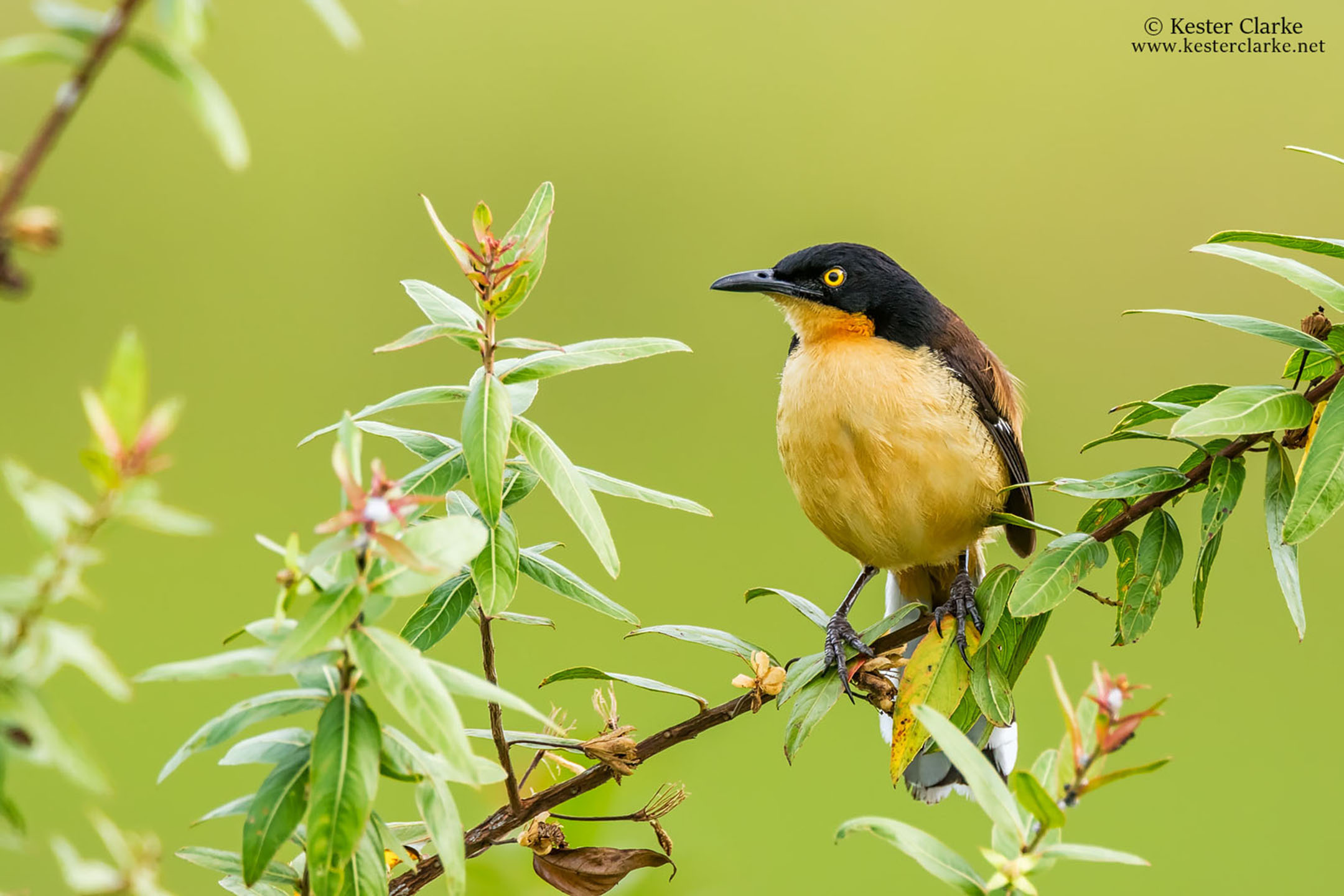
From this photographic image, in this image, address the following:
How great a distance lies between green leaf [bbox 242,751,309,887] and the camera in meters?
0.92

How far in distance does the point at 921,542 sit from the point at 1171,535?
84 cm

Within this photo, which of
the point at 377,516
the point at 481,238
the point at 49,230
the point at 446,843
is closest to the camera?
the point at 49,230

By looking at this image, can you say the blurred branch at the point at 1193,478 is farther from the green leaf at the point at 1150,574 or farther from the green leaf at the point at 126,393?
the green leaf at the point at 126,393

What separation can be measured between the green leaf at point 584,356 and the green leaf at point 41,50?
0.65 metres

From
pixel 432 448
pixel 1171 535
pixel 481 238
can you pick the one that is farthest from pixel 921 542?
pixel 481 238

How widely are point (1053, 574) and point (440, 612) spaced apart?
2.48 feet

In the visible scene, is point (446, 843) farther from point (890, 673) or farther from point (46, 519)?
point (890, 673)

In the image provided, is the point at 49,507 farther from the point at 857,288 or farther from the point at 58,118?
the point at 857,288

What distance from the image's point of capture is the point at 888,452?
90.9 inches

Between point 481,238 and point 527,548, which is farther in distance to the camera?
point 527,548

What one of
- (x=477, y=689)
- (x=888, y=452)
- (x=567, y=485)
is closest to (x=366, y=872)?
(x=477, y=689)

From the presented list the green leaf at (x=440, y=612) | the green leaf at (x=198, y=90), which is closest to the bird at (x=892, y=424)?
the green leaf at (x=440, y=612)

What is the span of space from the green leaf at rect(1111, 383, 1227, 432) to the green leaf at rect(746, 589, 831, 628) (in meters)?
0.51

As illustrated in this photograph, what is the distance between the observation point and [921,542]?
239 cm
